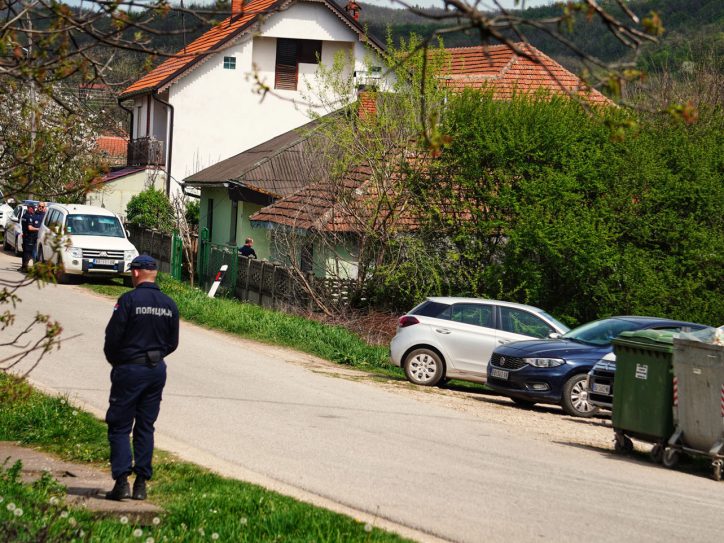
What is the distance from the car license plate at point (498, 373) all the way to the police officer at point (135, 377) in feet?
31.6

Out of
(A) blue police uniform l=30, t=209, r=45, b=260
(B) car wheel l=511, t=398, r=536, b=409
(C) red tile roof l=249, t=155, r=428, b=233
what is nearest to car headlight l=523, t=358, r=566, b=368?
(B) car wheel l=511, t=398, r=536, b=409

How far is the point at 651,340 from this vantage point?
13539 mm

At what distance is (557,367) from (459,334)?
232cm

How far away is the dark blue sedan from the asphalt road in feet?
4.37

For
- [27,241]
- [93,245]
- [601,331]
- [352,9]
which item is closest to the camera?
[601,331]

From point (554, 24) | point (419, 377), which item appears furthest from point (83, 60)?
point (419, 377)

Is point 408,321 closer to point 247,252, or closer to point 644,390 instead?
point 644,390

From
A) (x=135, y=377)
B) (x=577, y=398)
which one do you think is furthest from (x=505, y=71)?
(x=135, y=377)

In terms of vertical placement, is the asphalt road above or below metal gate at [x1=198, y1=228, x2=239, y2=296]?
below

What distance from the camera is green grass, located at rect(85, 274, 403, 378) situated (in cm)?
2120

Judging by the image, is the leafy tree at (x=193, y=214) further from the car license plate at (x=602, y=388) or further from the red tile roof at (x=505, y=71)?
the car license plate at (x=602, y=388)

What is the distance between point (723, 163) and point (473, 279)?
5619 millimetres

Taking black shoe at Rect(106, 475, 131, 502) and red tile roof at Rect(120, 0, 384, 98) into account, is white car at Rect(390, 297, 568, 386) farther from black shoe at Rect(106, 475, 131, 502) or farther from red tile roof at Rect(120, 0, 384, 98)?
red tile roof at Rect(120, 0, 384, 98)

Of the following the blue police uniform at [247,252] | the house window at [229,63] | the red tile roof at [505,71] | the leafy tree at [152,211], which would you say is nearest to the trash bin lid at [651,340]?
the red tile roof at [505,71]
